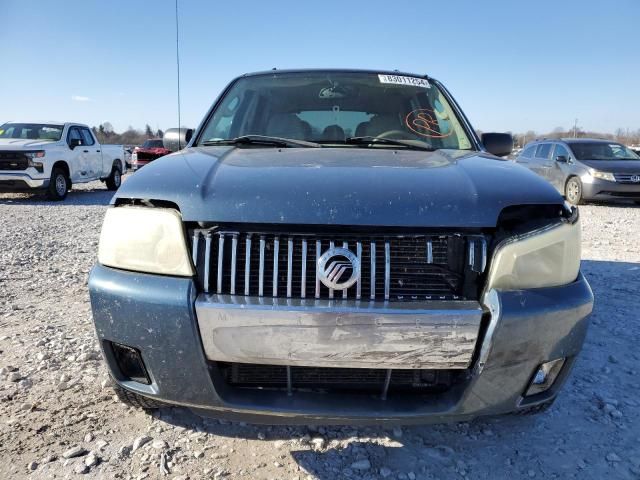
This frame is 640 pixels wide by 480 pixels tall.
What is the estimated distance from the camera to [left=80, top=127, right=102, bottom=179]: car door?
1164cm

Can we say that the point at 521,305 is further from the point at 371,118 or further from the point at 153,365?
the point at 371,118

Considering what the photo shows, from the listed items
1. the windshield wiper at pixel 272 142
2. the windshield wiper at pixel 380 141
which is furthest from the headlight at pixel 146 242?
the windshield wiper at pixel 380 141

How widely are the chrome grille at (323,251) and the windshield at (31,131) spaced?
10984 mm

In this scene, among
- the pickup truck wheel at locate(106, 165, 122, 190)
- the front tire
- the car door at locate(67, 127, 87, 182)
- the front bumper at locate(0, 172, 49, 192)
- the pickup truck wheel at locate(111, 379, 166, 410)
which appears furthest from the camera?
the pickup truck wheel at locate(106, 165, 122, 190)

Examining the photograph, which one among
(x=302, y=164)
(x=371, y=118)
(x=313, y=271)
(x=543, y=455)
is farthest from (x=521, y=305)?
(x=371, y=118)

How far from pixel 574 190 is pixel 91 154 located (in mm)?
11647

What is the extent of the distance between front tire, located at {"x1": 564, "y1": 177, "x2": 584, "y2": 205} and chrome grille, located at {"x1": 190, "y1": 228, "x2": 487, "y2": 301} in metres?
10.0

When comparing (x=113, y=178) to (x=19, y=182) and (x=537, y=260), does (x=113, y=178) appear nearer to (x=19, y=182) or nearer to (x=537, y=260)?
(x=19, y=182)

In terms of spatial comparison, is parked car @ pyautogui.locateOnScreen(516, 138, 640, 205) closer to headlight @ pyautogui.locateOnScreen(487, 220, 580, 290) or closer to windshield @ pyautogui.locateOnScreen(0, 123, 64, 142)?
headlight @ pyautogui.locateOnScreen(487, 220, 580, 290)

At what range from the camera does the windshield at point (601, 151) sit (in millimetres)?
10539

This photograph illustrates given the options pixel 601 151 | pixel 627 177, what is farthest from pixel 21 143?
pixel 601 151

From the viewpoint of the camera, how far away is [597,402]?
2.30 metres

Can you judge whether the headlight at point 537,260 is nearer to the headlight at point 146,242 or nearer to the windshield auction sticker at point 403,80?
the headlight at point 146,242

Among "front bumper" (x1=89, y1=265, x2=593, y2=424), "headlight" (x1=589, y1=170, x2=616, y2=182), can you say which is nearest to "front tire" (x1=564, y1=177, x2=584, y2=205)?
"headlight" (x1=589, y1=170, x2=616, y2=182)
